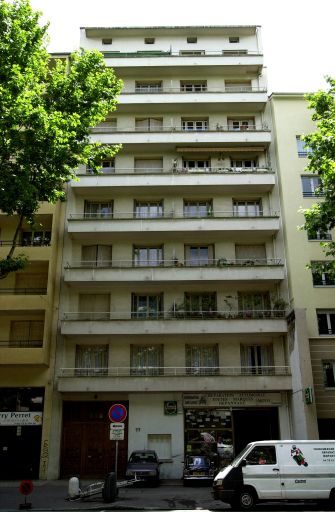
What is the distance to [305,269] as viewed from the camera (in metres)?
26.0

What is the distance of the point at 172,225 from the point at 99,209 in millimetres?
4972

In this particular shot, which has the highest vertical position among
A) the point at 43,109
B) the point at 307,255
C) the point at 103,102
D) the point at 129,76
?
the point at 129,76

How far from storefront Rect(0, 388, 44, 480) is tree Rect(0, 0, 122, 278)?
869cm

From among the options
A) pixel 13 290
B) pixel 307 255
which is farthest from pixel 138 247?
pixel 307 255

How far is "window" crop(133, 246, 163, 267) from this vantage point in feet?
90.7

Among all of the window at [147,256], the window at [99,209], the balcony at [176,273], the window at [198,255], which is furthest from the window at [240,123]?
the balcony at [176,273]

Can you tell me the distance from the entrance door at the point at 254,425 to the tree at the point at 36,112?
45.8 ft

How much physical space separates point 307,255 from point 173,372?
9.62m

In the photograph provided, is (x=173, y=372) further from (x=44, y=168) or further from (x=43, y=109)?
(x=43, y=109)

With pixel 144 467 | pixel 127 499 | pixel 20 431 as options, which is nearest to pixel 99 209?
pixel 20 431

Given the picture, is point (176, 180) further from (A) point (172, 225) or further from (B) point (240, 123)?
(B) point (240, 123)

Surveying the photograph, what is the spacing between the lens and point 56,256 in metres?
26.8

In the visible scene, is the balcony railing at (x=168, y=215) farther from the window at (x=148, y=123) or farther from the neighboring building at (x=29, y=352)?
the window at (x=148, y=123)

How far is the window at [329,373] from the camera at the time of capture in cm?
2448
